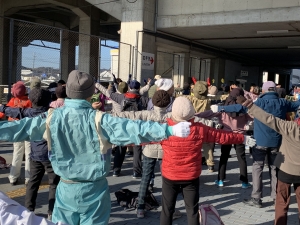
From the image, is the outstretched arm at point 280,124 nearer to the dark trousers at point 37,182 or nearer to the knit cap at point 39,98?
the dark trousers at point 37,182

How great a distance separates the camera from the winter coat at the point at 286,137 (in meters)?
3.73

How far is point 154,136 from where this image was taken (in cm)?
251

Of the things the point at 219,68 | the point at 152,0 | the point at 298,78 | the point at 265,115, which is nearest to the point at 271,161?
the point at 265,115

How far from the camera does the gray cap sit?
2738 mm

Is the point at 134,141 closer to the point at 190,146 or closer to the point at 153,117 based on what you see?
the point at 190,146

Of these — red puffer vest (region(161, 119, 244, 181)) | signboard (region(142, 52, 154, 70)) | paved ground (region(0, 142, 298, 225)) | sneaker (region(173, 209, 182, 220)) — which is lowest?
paved ground (region(0, 142, 298, 225))

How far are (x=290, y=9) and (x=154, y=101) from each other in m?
9.87

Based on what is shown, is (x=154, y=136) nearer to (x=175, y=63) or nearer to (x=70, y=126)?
(x=70, y=126)

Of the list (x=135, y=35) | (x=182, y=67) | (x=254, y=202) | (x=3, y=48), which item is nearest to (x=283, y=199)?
(x=254, y=202)

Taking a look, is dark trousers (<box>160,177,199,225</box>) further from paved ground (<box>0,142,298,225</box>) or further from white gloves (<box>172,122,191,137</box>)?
white gloves (<box>172,122,191,137</box>)

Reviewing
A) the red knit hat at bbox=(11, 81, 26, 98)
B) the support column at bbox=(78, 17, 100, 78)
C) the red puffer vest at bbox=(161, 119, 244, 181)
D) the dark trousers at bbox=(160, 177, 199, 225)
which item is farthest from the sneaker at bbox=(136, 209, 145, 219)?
the support column at bbox=(78, 17, 100, 78)

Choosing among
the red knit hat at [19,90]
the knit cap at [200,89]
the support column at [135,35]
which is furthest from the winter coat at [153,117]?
the support column at [135,35]

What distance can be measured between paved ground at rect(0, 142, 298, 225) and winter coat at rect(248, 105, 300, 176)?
1256mm

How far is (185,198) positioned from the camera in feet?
12.4
